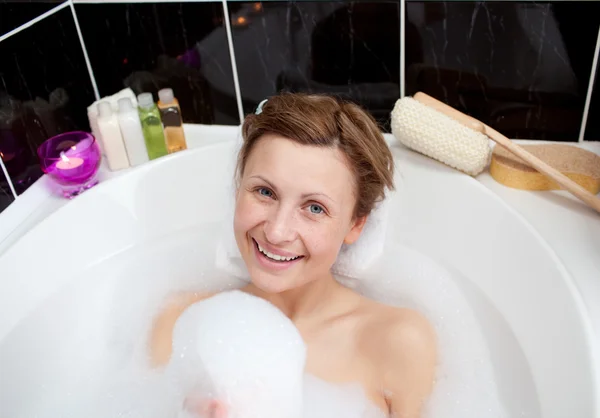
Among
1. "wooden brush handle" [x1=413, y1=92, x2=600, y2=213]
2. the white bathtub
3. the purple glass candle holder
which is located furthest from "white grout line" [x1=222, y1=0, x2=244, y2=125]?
"wooden brush handle" [x1=413, y1=92, x2=600, y2=213]

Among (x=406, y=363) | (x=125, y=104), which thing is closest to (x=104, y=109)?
(x=125, y=104)

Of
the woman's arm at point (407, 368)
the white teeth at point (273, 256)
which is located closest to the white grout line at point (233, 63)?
the white teeth at point (273, 256)

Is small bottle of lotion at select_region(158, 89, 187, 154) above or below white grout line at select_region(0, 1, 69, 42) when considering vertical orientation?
below

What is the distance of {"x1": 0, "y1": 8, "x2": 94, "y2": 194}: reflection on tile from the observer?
1431 millimetres

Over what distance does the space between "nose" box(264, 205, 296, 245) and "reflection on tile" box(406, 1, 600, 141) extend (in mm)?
664

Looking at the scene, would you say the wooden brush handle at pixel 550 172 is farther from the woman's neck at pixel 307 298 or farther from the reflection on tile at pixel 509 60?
the woman's neck at pixel 307 298

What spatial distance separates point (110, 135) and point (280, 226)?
2.39 ft

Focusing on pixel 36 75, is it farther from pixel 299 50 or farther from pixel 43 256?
pixel 299 50

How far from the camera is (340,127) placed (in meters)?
1.07

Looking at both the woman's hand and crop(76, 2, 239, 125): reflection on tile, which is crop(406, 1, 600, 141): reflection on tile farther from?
the woman's hand

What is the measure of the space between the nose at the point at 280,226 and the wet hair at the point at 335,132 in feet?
0.40

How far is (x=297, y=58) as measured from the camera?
1587 mm

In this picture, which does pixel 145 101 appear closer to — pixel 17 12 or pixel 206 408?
pixel 17 12

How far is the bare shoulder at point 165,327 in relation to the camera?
132cm
